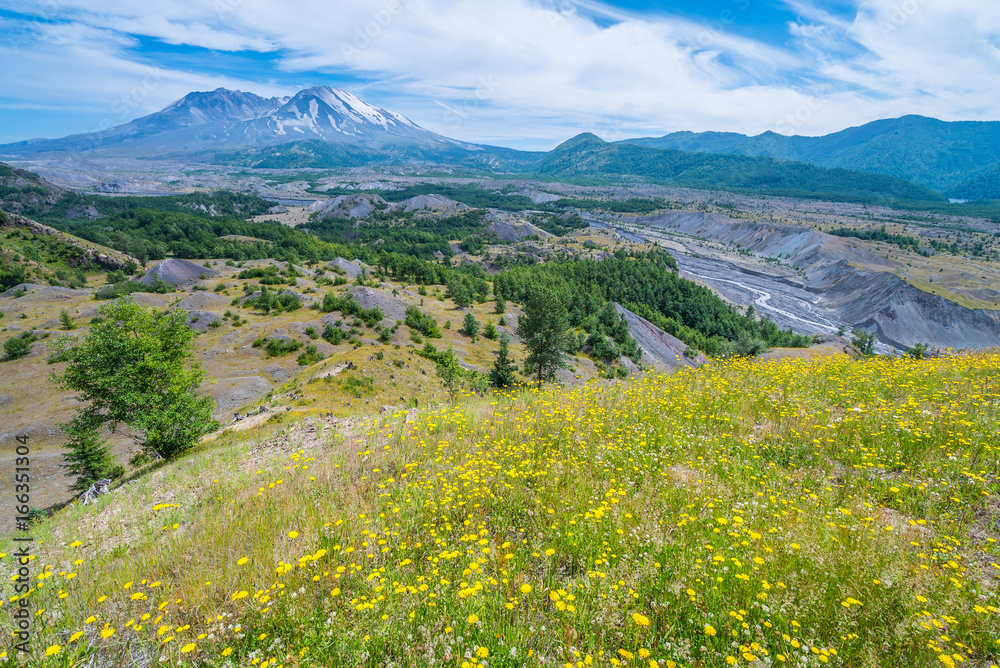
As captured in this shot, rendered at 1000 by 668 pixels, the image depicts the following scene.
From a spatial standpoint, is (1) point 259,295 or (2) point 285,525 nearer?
(2) point 285,525

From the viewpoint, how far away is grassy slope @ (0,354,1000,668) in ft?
12.3

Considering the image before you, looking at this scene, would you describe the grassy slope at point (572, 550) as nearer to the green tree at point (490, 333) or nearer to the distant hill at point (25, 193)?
the green tree at point (490, 333)

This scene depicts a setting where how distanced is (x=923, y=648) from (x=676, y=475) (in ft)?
10.4

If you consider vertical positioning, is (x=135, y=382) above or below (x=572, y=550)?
below

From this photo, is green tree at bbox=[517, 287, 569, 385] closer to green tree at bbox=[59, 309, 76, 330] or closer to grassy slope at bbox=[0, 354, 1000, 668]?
grassy slope at bbox=[0, 354, 1000, 668]

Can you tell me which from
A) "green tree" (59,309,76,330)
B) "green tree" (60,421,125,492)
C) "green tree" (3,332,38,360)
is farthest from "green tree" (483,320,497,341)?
"green tree" (59,309,76,330)

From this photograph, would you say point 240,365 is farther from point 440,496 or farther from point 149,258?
point 149,258

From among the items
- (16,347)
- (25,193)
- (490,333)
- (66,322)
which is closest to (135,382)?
(16,347)

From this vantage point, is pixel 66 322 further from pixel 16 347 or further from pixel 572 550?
pixel 572 550

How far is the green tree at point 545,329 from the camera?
30.5 meters

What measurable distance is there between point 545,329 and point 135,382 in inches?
930

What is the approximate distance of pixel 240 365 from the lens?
39.3 meters

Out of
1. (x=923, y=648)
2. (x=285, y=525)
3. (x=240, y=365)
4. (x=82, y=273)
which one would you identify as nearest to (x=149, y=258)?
(x=82, y=273)

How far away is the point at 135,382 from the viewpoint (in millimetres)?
17484
